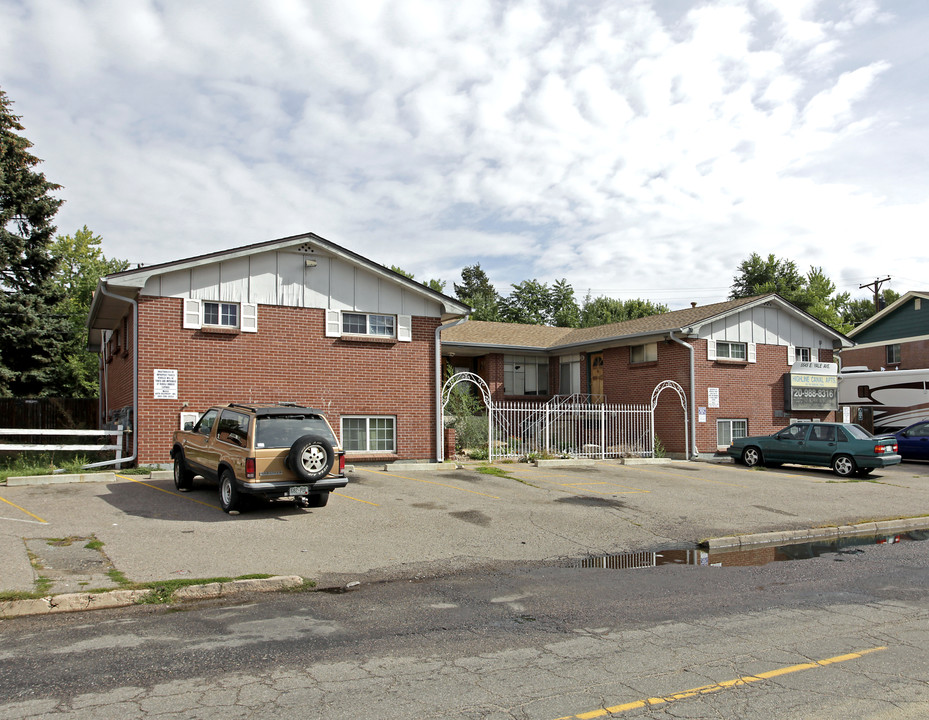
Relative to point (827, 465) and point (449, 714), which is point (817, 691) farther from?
point (827, 465)

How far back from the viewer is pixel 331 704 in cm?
438

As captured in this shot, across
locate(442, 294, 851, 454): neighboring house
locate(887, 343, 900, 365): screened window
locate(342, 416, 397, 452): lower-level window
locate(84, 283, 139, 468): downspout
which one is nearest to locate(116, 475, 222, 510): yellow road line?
locate(84, 283, 139, 468): downspout

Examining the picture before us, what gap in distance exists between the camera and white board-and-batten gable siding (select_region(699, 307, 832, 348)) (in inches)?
959

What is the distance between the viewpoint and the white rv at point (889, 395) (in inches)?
1059

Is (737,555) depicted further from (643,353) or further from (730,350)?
(730,350)

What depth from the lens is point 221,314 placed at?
16.6m

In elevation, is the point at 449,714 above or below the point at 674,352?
below

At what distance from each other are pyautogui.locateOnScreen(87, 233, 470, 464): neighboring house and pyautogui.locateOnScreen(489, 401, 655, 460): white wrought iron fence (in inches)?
109

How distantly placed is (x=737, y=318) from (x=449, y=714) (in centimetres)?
2320

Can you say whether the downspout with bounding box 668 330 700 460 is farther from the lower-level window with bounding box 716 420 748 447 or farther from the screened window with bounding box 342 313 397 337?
the screened window with bounding box 342 313 397 337

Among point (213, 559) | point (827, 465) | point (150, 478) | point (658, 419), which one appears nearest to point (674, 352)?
point (658, 419)

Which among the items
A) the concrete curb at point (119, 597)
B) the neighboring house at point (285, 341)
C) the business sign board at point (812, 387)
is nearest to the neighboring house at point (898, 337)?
the business sign board at point (812, 387)

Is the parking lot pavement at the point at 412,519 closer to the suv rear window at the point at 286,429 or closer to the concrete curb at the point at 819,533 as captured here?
the concrete curb at the point at 819,533

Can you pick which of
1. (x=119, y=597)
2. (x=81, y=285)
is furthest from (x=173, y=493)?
(x=81, y=285)
